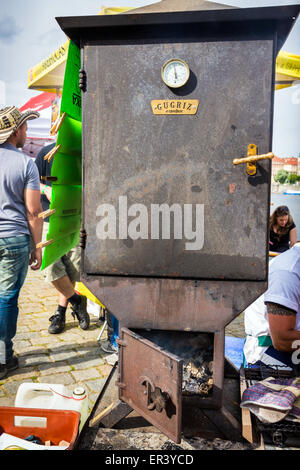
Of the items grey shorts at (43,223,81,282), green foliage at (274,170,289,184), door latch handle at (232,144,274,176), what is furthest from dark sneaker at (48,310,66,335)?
green foliage at (274,170,289,184)

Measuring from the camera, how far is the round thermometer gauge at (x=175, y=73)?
1.82m

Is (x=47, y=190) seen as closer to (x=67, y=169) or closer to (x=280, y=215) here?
(x=67, y=169)

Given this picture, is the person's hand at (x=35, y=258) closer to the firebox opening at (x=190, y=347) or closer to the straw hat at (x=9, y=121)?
the straw hat at (x=9, y=121)

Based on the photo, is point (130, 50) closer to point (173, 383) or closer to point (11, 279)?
point (173, 383)

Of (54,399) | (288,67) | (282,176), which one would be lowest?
(54,399)

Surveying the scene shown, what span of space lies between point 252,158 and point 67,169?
1233 millimetres

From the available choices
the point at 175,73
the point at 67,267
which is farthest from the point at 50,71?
the point at 175,73

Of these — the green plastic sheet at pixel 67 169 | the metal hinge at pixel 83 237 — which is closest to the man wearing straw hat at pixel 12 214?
the green plastic sheet at pixel 67 169

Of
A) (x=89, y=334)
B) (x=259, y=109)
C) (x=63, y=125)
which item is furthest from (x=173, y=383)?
(x=89, y=334)

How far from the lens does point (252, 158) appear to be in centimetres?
177

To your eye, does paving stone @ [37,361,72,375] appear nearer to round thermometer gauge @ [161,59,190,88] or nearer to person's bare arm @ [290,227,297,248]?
round thermometer gauge @ [161,59,190,88]

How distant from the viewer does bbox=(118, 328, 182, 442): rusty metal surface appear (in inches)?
64.9

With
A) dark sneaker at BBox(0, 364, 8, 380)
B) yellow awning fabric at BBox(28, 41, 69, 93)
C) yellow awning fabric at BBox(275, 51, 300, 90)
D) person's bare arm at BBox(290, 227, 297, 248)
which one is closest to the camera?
dark sneaker at BBox(0, 364, 8, 380)

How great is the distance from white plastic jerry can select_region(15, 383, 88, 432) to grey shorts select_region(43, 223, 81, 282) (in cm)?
178
